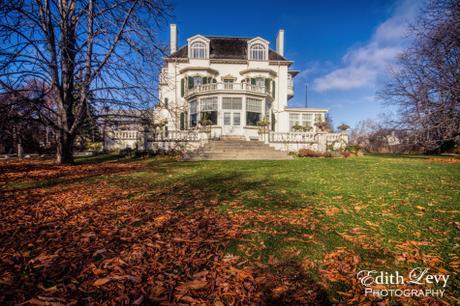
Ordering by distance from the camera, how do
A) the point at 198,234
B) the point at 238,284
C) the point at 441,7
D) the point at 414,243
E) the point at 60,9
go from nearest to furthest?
1. the point at 238,284
2. the point at 414,243
3. the point at 198,234
4. the point at 60,9
5. the point at 441,7

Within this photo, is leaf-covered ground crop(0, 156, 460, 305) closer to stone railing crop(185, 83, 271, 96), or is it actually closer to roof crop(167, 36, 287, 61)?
stone railing crop(185, 83, 271, 96)

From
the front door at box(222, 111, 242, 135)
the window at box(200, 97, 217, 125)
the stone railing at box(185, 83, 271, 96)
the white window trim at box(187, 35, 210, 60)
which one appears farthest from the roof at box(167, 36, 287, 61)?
the front door at box(222, 111, 242, 135)

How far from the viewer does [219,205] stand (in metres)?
3.89

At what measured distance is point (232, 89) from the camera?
67.0 ft

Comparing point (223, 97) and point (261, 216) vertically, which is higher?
point (223, 97)

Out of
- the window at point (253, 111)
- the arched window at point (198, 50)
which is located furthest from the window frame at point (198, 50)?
the window at point (253, 111)

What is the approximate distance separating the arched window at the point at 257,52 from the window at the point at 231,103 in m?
7.21

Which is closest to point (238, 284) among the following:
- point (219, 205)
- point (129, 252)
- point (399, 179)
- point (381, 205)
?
point (129, 252)

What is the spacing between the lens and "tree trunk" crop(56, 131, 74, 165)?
9.39 meters

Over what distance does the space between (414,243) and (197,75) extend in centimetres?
2351

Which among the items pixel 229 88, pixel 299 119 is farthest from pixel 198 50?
pixel 299 119

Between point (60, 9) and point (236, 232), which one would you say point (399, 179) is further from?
point (60, 9)

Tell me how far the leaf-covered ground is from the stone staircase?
29.0 ft

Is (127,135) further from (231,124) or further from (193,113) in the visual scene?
(231,124)
